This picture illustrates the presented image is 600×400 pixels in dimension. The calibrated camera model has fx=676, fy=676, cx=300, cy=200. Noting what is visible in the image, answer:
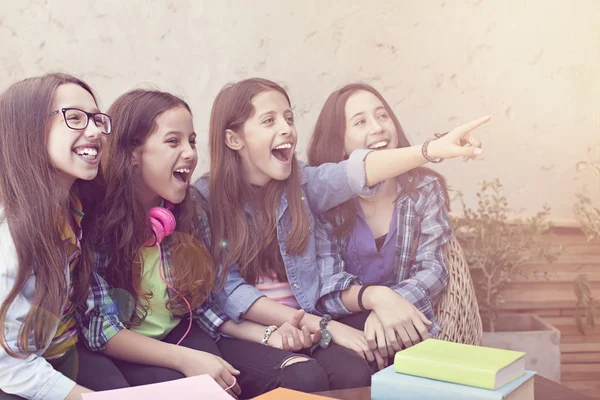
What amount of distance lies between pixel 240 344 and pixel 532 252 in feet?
3.24

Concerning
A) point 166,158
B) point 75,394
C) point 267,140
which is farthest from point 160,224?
point 75,394

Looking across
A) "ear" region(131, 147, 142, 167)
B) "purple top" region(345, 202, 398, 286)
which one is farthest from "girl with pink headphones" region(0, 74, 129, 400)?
"purple top" region(345, 202, 398, 286)

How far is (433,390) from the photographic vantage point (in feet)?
3.55

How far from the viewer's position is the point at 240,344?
5.80 feet

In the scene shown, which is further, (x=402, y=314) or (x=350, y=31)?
(x=350, y=31)

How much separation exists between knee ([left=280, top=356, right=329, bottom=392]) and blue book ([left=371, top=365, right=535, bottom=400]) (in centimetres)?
45

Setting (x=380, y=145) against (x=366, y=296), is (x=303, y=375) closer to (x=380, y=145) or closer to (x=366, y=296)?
(x=366, y=296)

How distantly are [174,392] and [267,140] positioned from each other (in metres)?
0.84

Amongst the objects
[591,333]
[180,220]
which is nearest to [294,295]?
[180,220]

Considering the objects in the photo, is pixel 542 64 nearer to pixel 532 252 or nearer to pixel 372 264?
pixel 532 252

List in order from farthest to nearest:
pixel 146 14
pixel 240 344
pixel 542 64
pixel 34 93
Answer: pixel 542 64, pixel 146 14, pixel 240 344, pixel 34 93

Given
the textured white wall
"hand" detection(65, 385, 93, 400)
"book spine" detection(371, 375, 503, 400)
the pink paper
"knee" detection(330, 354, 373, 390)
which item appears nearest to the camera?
"book spine" detection(371, 375, 503, 400)

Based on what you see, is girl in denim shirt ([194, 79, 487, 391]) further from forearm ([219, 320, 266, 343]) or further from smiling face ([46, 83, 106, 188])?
smiling face ([46, 83, 106, 188])

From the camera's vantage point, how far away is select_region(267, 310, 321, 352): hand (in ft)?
5.67
